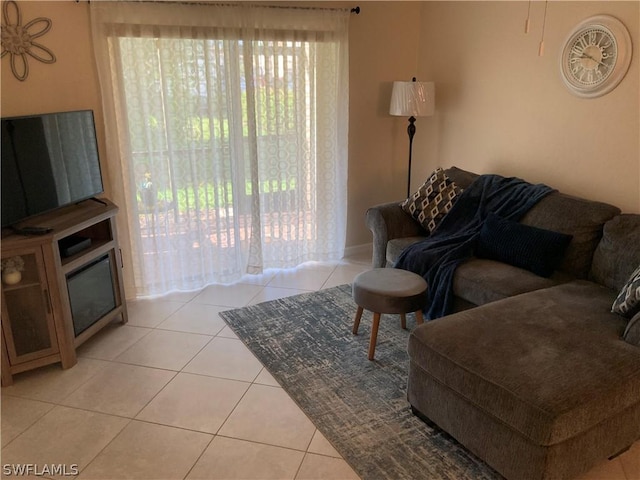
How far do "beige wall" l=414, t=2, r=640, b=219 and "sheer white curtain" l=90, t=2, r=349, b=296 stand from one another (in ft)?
2.76

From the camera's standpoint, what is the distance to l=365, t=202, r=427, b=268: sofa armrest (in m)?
3.58

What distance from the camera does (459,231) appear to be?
333 cm

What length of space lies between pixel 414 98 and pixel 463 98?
418mm

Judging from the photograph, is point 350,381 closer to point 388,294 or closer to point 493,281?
point 388,294

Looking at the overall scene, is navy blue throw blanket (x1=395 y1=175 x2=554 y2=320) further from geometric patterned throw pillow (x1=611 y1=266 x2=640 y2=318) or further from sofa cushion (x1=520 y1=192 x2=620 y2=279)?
geometric patterned throw pillow (x1=611 y1=266 x2=640 y2=318)

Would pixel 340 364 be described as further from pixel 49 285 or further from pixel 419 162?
pixel 419 162

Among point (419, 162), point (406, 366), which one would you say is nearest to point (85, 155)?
point (406, 366)

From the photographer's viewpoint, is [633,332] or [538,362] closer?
[538,362]

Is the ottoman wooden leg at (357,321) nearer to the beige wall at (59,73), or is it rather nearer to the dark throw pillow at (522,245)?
the dark throw pillow at (522,245)

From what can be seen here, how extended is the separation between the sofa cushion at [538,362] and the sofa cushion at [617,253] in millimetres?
278

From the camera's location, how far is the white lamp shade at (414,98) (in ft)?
12.7

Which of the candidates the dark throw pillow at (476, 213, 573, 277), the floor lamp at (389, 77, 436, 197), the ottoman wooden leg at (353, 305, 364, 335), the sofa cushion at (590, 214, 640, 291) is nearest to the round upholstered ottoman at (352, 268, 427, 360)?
the ottoman wooden leg at (353, 305, 364, 335)

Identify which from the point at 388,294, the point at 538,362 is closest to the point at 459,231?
the point at 388,294

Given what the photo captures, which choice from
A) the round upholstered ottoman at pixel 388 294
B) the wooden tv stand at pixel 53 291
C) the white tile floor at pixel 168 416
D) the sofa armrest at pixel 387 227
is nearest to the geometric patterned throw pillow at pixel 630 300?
the white tile floor at pixel 168 416
